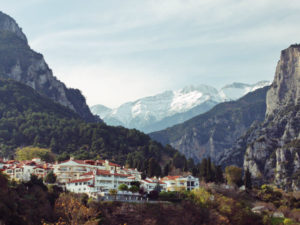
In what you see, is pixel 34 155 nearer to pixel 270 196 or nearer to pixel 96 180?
pixel 96 180

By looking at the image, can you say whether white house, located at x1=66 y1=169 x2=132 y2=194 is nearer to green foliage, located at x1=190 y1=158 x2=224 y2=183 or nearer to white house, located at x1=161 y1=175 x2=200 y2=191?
white house, located at x1=161 y1=175 x2=200 y2=191

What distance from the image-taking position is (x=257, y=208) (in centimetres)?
12575

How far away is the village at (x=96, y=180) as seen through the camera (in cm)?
11494

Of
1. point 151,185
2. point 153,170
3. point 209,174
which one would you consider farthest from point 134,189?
point 209,174

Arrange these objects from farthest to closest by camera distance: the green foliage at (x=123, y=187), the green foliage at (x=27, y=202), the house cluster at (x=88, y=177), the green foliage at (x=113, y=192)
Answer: the green foliage at (x=123, y=187) < the house cluster at (x=88, y=177) < the green foliage at (x=113, y=192) < the green foliage at (x=27, y=202)

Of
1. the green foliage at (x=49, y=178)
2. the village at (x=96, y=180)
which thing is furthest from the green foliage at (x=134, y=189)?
the green foliage at (x=49, y=178)

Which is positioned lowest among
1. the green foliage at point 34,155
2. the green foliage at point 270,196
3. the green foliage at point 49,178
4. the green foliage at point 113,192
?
the green foliage at point 270,196

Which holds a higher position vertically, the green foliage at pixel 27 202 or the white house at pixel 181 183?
the white house at pixel 181 183

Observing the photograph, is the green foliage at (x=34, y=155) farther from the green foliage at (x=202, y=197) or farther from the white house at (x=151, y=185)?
the green foliage at (x=202, y=197)

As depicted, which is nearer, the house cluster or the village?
the village

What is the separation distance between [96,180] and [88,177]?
420 cm

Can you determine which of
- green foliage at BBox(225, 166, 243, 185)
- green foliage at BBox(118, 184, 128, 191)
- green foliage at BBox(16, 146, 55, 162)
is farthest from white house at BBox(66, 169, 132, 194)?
green foliage at BBox(225, 166, 243, 185)

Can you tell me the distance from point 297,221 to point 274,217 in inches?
220

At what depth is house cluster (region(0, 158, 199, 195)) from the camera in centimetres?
11650
